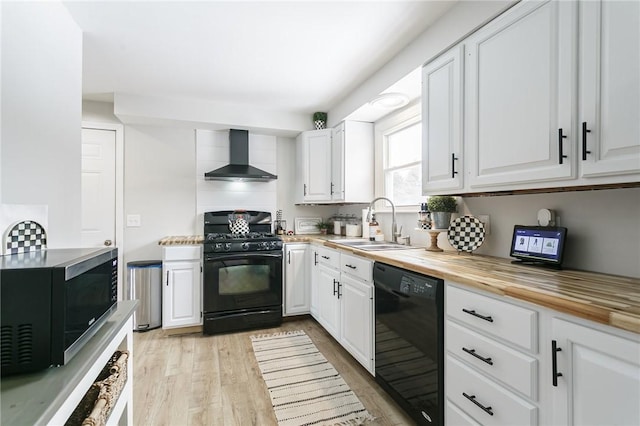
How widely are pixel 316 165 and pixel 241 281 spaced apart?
1586mm

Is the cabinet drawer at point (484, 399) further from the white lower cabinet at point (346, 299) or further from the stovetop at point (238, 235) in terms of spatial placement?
the stovetop at point (238, 235)

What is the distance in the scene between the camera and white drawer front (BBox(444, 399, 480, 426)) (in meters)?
1.33

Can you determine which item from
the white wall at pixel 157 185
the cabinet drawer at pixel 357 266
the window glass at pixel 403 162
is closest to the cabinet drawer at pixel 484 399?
the cabinet drawer at pixel 357 266

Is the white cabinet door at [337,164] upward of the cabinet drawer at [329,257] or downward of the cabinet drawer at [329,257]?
upward

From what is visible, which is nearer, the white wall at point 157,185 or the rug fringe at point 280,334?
the rug fringe at point 280,334

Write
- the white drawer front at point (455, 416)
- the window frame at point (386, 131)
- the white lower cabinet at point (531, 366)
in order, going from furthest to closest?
the window frame at point (386, 131)
the white drawer front at point (455, 416)
the white lower cabinet at point (531, 366)

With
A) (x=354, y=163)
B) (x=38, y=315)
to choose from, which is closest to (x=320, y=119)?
(x=354, y=163)

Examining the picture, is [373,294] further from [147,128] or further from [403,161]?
[147,128]

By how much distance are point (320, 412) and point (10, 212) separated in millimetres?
1856

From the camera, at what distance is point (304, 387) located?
83.0 inches

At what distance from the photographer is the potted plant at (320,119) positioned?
12.2 feet

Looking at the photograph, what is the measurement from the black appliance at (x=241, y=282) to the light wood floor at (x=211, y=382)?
185 millimetres

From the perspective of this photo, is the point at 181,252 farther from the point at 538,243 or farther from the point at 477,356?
the point at 538,243

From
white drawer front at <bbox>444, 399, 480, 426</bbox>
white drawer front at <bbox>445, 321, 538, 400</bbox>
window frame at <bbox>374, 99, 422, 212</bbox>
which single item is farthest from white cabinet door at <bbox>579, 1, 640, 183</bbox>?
window frame at <bbox>374, 99, 422, 212</bbox>
